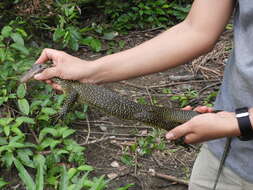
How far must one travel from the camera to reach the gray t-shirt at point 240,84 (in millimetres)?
2281

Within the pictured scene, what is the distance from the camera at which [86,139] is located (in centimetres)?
471

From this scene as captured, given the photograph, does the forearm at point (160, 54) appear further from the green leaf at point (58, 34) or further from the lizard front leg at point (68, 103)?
the green leaf at point (58, 34)

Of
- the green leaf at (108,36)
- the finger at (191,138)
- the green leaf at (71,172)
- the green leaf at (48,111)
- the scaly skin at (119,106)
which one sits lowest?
the green leaf at (108,36)

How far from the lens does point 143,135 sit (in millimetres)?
4918

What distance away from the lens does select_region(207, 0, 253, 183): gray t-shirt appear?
228cm

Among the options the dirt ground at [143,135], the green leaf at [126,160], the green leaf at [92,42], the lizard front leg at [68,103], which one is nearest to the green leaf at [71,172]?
the dirt ground at [143,135]

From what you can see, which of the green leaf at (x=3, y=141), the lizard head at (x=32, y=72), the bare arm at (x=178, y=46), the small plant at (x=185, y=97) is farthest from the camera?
the small plant at (x=185, y=97)

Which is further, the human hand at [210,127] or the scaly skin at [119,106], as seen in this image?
the scaly skin at [119,106]

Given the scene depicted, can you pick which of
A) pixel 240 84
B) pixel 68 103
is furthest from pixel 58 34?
pixel 240 84

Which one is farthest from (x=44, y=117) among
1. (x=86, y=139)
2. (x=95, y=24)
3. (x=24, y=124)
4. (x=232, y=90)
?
(x=95, y=24)

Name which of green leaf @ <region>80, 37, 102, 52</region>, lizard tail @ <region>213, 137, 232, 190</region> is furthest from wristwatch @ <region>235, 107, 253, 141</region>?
green leaf @ <region>80, 37, 102, 52</region>

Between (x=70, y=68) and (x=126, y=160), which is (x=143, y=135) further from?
(x=70, y=68)

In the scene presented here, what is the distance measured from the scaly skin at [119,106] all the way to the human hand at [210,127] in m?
0.93

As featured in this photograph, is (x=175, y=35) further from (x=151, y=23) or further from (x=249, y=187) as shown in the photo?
(x=151, y=23)
